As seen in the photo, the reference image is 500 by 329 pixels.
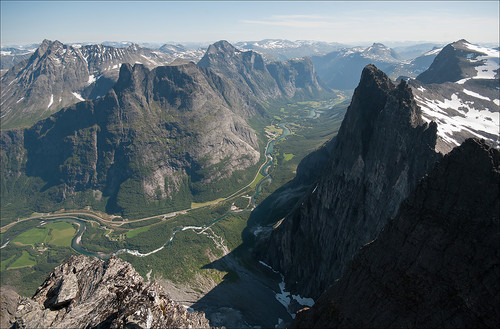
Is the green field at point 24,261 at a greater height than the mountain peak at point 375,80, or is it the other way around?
the mountain peak at point 375,80

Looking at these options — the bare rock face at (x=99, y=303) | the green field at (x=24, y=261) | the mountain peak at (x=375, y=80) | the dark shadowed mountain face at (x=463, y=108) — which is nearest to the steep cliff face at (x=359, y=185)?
the mountain peak at (x=375, y=80)

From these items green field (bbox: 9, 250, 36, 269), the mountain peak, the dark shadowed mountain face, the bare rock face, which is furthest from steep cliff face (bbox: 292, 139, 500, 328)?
green field (bbox: 9, 250, 36, 269)

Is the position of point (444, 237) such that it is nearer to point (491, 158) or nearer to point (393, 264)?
point (393, 264)

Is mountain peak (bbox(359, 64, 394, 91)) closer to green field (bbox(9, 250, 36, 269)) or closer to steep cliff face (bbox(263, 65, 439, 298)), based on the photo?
steep cliff face (bbox(263, 65, 439, 298))

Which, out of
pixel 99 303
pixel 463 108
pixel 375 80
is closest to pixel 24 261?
pixel 99 303

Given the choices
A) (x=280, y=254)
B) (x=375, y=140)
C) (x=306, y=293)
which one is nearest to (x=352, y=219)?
(x=375, y=140)

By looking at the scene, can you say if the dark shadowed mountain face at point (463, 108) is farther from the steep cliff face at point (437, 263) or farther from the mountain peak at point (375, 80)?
the steep cliff face at point (437, 263)

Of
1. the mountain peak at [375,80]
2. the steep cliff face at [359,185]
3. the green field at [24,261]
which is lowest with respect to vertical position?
the green field at [24,261]

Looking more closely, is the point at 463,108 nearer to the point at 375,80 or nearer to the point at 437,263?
the point at 375,80
